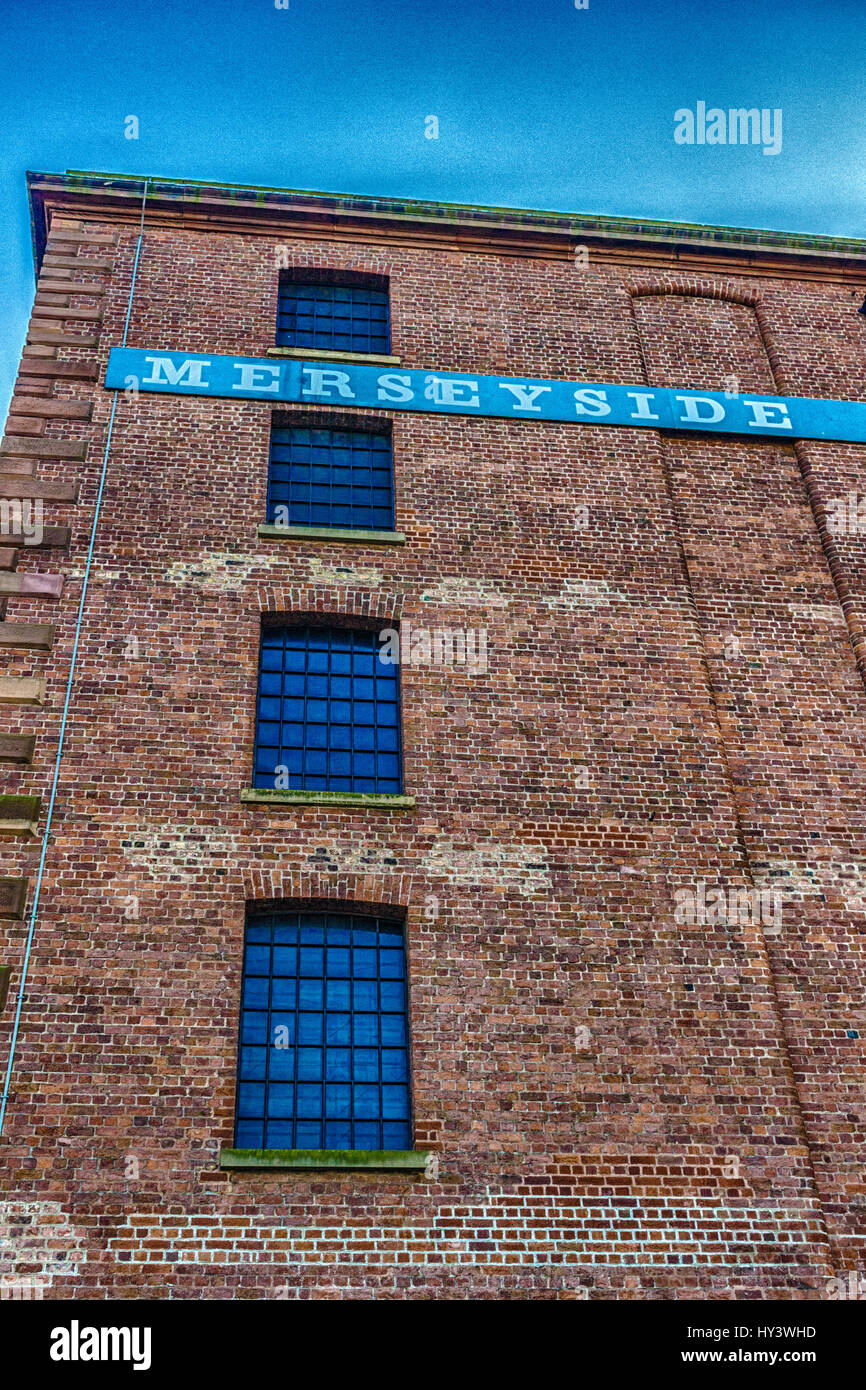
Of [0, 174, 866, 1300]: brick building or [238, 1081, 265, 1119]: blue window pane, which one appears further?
[238, 1081, 265, 1119]: blue window pane

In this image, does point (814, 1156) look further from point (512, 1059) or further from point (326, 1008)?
point (326, 1008)

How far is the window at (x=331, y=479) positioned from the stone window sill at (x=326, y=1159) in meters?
6.61

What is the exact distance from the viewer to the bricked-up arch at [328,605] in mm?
12242

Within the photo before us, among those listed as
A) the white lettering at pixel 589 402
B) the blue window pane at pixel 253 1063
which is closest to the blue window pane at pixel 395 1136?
the blue window pane at pixel 253 1063

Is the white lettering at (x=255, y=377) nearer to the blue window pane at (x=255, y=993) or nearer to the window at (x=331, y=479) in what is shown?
the window at (x=331, y=479)

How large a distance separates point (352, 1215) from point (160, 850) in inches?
134

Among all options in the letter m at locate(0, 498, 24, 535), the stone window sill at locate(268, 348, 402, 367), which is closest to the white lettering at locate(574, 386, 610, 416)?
the stone window sill at locate(268, 348, 402, 367)

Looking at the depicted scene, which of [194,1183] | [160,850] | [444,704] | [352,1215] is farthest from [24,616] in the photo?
[352,1215]

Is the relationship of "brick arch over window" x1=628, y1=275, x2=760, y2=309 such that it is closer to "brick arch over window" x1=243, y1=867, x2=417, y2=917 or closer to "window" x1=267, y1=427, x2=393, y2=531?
"window" x1=267, y1=427, x2=393, y2=531

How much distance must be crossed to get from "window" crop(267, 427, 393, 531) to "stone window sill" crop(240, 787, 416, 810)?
3.52m

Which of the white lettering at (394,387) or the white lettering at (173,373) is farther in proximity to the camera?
the white lettering at (394,387)

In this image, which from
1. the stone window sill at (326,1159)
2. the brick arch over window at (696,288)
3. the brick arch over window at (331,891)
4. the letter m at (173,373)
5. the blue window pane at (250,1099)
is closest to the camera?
the stone window sill at (326,1159)

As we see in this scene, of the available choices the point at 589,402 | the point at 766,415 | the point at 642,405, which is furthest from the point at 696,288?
the point at 589,402

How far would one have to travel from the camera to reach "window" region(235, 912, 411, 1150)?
983 centimetres
